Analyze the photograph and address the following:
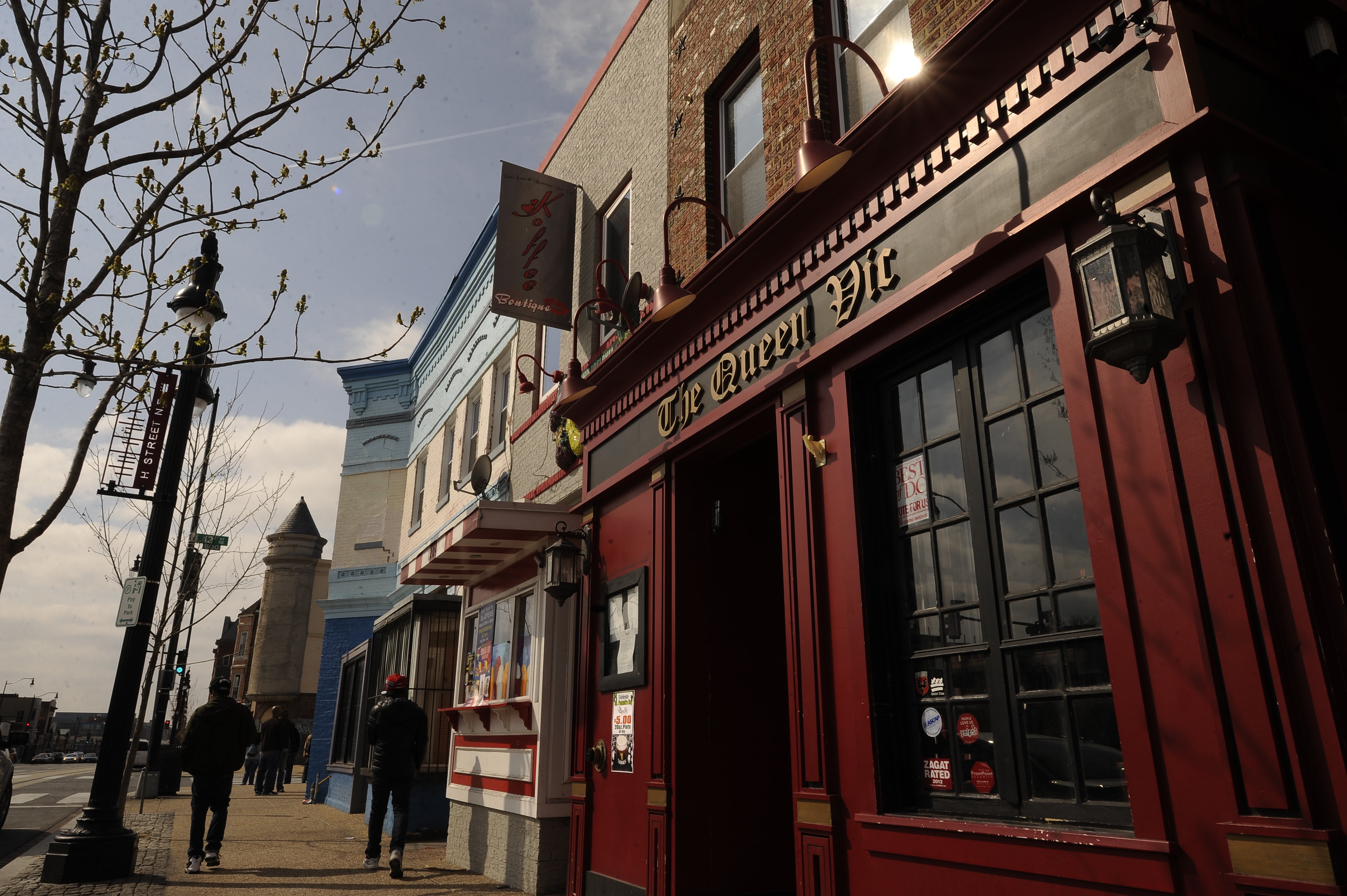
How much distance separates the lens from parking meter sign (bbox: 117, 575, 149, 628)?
9352 mm

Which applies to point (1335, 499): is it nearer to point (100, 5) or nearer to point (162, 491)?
point (100, 5)

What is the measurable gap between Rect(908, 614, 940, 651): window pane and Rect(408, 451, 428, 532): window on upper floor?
625 inches

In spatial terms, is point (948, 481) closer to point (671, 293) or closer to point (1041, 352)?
point (1041, 352)

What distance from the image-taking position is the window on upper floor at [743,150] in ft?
25.4

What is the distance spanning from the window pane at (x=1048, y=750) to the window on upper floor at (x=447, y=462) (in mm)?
14053

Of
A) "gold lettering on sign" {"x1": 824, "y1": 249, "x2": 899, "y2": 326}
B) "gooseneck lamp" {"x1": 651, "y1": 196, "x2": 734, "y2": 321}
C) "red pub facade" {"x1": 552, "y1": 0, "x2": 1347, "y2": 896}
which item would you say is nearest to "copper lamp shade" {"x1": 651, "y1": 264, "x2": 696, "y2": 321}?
"gooseneck lamp" {"x1": 651, "y1": 196, "x2": 734, "y2": 321}

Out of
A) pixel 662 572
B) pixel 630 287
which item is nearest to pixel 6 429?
pixel 662 572

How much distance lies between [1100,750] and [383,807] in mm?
8109

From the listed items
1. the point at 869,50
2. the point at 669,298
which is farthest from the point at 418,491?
the point at 869,50

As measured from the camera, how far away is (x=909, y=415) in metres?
5.02

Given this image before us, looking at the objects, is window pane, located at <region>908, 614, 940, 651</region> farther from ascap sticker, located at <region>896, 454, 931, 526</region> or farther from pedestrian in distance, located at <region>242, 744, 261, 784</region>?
pedestrian in distance, located at <region>242, 744, 261, 784</region>

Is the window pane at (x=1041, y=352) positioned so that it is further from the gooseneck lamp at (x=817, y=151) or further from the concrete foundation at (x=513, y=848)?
the concrete foundation at (x=513, y=848)

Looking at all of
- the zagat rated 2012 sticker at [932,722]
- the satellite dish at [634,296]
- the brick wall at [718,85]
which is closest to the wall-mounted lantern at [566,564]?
the satellite dish at [634,296]

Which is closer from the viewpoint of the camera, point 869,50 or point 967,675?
point 967,675
